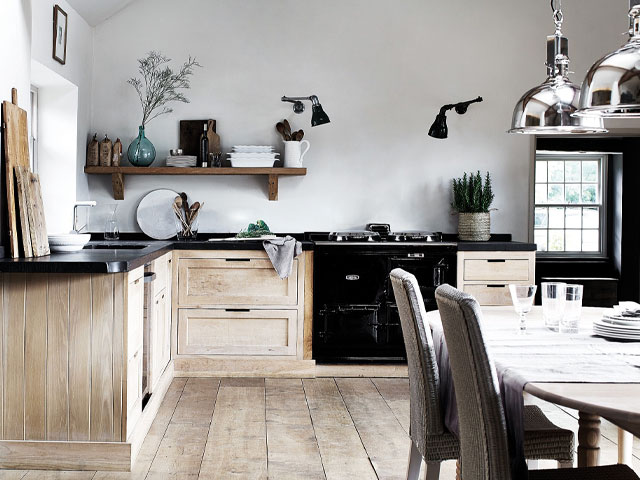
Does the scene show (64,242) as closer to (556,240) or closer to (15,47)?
(15,47)

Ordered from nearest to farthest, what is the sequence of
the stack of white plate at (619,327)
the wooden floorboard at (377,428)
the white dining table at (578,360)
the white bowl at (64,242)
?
the white dining table at (578,360), the stack of white plate at (619,327), the wooden floorboard at (377,428), the white bowl at (64,242)

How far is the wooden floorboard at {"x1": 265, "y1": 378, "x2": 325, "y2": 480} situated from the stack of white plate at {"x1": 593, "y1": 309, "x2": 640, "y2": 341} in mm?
1306

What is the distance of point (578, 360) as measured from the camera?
6.94ft

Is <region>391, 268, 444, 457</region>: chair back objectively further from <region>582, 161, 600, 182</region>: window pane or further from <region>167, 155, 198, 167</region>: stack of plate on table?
<region>582, 161, 600, 182</region>: window pane

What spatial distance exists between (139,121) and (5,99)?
195cm

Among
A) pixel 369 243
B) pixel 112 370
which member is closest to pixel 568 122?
pixel 112 370

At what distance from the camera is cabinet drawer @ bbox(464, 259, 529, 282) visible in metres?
5.12

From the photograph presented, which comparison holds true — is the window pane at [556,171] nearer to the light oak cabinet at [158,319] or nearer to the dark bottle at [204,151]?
the dark bottle at [204,151]

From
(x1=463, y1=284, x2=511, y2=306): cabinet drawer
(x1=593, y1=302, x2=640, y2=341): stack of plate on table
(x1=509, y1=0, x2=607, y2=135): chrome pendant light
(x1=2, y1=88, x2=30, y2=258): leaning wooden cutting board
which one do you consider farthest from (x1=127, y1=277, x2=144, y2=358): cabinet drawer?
(x1=463, y1=284, x2=511, y2=306): cabinet drawer

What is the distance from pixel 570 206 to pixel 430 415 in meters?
4.22

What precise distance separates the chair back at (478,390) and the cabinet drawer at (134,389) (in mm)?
1808

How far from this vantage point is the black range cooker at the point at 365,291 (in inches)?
198

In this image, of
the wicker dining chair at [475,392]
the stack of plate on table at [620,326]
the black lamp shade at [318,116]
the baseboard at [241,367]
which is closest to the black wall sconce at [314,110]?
the black lamp shade at [318,116]

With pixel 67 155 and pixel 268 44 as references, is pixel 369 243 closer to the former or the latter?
pixel 268 44
